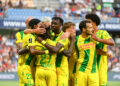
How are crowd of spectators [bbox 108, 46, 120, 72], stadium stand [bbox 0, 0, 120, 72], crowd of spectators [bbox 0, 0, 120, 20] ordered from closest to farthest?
1. stadium stand [bbox 0, 0, 120, 72]
2. crowd of spectators [bbox 108, 46, 120, 72]
3. crowd of spectators [bbox 0, 0, 120, 20]

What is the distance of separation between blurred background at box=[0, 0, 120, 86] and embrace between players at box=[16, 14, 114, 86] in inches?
435

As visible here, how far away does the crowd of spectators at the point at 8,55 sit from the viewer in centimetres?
2058

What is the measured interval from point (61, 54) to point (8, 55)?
14.0m

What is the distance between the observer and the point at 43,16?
22734 millimetres

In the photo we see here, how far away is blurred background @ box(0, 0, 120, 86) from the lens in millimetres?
20859

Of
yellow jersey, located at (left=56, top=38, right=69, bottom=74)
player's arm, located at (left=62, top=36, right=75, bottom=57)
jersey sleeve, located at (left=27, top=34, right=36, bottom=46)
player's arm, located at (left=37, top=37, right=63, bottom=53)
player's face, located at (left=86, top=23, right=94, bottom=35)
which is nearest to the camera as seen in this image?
player's arm, located at (left=37, top=37, right=63, bottom=53)

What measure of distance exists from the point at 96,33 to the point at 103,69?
939 millimetres

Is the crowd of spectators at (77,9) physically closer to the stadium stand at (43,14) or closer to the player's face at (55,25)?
the stadium stand at (43,14)

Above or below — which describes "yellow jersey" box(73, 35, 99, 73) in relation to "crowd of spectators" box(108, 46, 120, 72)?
above

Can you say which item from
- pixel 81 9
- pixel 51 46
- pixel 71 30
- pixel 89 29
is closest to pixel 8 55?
pixel 81 9

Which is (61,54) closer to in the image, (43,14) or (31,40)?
(31,40)

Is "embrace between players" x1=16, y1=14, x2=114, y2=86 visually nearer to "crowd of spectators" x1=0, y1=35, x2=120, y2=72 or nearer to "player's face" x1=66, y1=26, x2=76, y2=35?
"player's face" x1=66, y1=26, x2=76, y2=35

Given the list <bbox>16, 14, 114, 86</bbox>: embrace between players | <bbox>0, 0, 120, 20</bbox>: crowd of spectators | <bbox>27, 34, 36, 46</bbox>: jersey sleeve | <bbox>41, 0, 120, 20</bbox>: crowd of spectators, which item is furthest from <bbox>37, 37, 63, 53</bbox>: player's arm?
<bbox>41, 0, 120, 20</bbox>: crowd of spectators

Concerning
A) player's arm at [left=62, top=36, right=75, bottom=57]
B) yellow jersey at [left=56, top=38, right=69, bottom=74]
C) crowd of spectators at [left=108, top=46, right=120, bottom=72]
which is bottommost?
crowd of spectators at [left=108, top=46, right=120, bottom=72]
